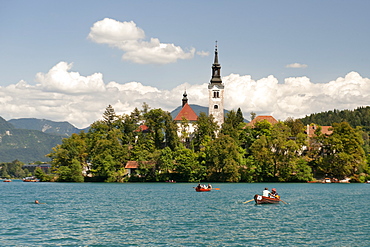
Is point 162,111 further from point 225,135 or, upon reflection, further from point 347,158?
point 347,158

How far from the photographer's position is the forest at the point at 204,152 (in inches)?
4338

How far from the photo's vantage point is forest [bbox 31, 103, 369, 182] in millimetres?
110188

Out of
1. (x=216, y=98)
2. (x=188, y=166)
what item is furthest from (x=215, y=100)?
(x=188, y=166)

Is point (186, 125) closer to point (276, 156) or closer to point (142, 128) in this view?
point (142, 128)

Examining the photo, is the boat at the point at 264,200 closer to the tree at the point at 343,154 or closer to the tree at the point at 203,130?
the tree at the point at 343,154

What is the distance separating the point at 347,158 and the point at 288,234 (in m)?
79.0

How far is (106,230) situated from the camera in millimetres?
36281

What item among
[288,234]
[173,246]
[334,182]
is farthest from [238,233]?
[334,182]

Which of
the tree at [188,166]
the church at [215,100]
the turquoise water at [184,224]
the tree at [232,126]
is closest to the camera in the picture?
the turquoise water at [184,224]

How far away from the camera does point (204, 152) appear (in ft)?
378

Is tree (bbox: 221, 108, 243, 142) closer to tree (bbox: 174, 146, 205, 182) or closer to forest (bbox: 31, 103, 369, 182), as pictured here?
forest (bbox: 31, 103, 369, 182)

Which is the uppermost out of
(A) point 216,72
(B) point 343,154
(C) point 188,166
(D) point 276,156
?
(A) point 216,72

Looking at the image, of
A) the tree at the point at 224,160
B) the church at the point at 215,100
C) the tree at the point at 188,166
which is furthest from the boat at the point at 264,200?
the church at the point at 215,100

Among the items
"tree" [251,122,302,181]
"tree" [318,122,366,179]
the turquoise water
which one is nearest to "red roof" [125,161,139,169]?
"tree" [251,122,302,181]
